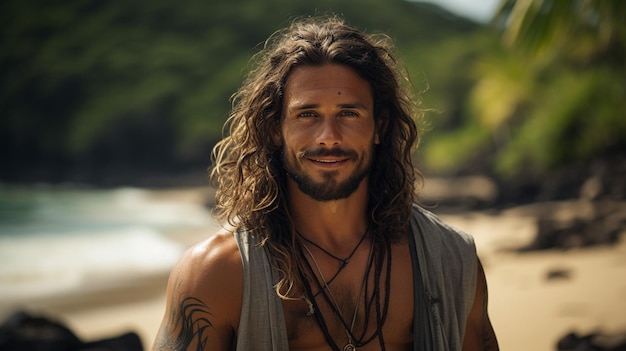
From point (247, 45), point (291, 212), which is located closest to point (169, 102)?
point (247, 45)

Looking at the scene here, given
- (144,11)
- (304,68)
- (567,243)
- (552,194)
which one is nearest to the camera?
(304,68)

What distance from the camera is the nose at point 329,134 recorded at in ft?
Answer: 8.03

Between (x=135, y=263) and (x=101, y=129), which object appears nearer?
(x=135, y=263)

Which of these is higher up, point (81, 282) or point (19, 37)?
point (19, 37)

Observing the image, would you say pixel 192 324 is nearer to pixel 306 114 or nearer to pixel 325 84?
pixel 306 114

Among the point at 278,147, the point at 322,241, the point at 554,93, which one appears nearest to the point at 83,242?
the point at 554,93

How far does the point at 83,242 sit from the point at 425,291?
50.6ft

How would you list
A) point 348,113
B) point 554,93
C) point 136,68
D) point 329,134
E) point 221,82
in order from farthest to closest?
point 136,68 < point 221,82 < point 554,93 < point 348,113 < point 329,134

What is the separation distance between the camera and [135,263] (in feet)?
39.9

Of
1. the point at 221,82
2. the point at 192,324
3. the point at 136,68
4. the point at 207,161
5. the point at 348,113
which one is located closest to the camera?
the point at 192,324

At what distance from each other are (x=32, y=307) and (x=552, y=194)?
419 inches

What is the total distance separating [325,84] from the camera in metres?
2.54

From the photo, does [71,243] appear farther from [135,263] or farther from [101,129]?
[101,129]

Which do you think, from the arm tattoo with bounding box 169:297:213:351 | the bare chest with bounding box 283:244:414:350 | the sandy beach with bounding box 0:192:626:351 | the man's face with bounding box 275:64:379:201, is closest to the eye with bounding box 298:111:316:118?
the man's face with bounding box 275:64:379:201
